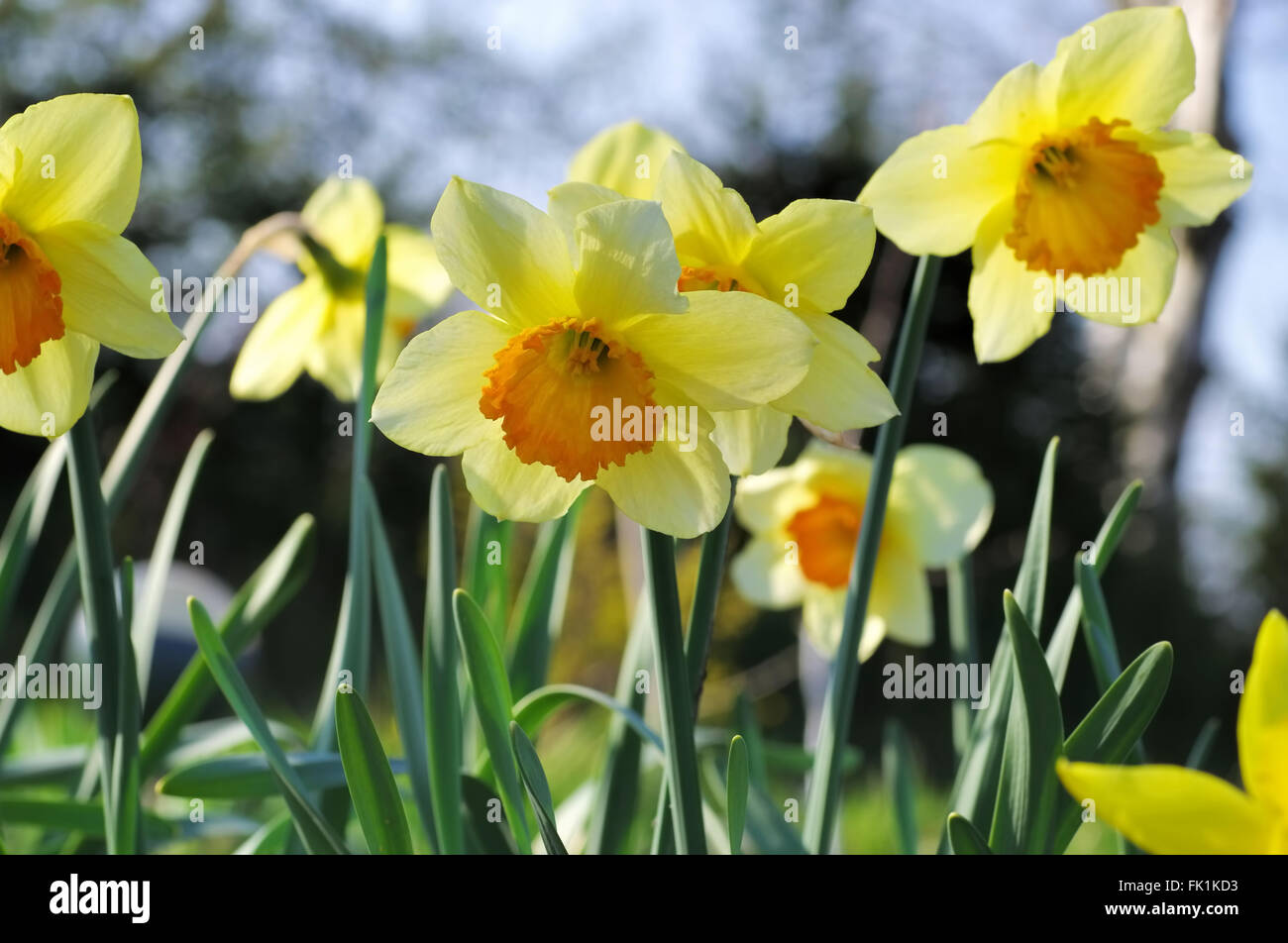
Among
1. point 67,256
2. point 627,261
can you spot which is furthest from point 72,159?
point 627,261

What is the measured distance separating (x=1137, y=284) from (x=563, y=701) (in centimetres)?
50

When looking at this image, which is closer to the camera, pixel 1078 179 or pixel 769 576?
pixel 1078 179

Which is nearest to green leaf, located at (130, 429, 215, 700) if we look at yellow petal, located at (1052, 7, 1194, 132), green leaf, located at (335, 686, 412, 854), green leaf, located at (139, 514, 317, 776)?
green leaf, located at (139, 514, 317, 776)

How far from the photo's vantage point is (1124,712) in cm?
57

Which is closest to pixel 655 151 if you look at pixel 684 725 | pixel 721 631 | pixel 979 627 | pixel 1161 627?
pixel 684 725

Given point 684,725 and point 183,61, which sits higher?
point 183,61

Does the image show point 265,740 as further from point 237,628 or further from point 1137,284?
point 1137,284

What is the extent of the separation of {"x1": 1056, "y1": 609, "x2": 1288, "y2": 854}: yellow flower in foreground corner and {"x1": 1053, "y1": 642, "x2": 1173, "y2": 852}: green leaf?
8.3 inches

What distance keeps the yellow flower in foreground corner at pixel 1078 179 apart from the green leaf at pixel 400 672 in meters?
0.46

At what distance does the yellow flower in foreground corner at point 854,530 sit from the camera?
964 millimetres
